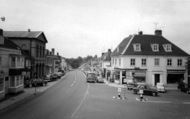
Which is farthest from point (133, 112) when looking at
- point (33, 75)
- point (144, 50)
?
point (33, 75)

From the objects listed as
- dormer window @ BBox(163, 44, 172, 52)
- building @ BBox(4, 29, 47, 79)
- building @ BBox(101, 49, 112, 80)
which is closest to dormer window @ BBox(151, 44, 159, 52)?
dormer window @ BBox(163, 44, 172, 52)

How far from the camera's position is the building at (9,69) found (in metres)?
23.1

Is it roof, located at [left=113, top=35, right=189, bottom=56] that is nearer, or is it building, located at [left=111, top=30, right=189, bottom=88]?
building, located at [left=111, top=30, right=189, bottom=88]

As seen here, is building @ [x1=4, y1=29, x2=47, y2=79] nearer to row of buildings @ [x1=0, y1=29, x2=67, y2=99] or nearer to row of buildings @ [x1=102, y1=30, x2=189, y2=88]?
row of buildings @ [x1=0, y1=29, x2=67, y2=99]

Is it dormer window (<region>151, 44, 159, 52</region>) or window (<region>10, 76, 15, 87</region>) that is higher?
dormer window (<region>151, 44, 159, 52</region>)

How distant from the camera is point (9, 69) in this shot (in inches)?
992

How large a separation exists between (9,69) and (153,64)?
28.2 metres

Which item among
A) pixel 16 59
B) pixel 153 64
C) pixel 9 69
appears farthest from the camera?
pixel 153 64

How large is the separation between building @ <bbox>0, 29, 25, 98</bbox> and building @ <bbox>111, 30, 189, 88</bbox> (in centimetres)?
2111

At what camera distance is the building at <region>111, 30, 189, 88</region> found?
41.6 metres

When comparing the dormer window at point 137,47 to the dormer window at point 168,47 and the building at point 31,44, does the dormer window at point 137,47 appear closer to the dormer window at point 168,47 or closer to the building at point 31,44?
the dormer window at point 168,47

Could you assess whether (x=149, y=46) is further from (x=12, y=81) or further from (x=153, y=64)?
(x=12, y=81)

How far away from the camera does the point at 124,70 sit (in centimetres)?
4181

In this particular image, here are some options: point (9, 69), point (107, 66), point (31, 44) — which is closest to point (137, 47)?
point (107, 66)
